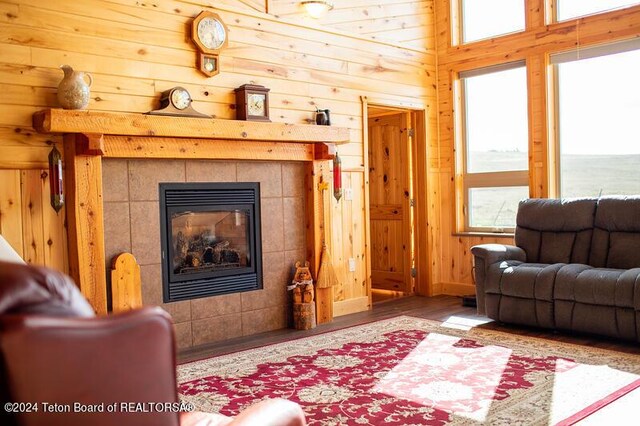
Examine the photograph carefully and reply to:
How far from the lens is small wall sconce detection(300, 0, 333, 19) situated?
5487mm

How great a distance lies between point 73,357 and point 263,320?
14.0ft

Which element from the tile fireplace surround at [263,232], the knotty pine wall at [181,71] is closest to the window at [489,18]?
the knotty pine wall at [181,71]

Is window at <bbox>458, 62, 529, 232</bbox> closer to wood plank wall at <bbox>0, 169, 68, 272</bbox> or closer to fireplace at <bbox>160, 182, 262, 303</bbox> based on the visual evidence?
fireplace at <bbox>160, 182, 262, 303</bbox>

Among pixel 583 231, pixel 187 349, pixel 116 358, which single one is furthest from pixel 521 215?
pixel 116 358

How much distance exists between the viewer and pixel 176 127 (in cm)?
453

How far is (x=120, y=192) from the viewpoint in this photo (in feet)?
14.6

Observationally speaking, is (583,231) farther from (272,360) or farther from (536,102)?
(272,360)

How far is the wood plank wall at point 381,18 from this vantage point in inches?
221

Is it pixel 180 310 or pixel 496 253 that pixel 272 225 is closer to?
pixel 180 310

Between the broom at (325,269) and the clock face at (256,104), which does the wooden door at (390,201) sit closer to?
the broom at (325,269)

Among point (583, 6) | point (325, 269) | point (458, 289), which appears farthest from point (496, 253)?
point (583, 6)

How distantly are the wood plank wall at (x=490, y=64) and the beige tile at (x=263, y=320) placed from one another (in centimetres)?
221

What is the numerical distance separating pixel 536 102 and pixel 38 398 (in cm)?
589

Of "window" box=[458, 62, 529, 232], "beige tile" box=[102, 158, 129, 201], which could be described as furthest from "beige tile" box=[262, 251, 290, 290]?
"window" box=[458, 62, 529, 232]
